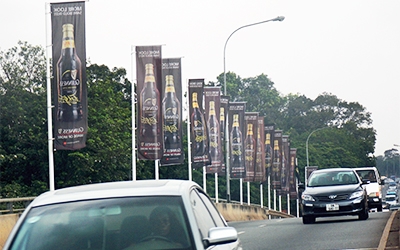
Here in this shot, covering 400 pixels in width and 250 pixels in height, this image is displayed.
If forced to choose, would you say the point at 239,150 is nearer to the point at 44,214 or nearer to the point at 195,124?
the point at 195,124

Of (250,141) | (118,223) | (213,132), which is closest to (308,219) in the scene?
(213,132)

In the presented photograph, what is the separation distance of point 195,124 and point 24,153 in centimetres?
1820

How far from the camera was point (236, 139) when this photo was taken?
168ft

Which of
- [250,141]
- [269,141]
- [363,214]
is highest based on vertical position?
[250,141]

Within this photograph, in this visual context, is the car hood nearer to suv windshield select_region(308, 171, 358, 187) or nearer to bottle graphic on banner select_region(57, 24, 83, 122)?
suv windshield select_region(308, 171, 358, 187)

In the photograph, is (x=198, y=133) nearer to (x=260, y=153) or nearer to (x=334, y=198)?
(x=260, y=153)

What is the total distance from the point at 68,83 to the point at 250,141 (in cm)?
3172

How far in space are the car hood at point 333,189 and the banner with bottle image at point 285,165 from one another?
4923 centimetres

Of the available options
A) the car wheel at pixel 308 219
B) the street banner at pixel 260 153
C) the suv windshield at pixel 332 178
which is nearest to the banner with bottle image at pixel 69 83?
the car wheel at pixel 308 219

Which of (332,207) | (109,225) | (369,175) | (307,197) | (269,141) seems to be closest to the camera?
(109,225)

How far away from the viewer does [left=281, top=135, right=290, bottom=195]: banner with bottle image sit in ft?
250

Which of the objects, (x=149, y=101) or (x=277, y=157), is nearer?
(x=149, y=101)

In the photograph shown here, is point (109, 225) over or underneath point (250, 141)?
over

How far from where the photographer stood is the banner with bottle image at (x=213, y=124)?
4512cm
